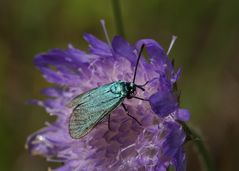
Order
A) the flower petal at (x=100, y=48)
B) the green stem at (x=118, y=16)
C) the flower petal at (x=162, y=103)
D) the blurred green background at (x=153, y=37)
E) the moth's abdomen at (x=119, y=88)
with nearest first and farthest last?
the flower petal at (x=162, y=103)
the moth's abdomen at (x=119, y=88)
the flower petal at (x=100, y=48)
the green stem at (x=118, y=16)
the blurred green background at (x=153, y=37)

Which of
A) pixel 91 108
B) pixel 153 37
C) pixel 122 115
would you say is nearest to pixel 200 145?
pixel 122 115

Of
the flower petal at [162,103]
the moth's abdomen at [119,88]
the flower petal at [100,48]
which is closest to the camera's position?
the flower petal at [162,103]

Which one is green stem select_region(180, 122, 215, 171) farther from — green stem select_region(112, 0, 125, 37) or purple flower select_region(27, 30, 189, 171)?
green stem select_region(112, 0, 125, 37)

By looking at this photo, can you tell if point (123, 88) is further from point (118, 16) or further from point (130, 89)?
point (118, 16)

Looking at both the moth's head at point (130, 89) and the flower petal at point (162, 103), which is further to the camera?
the moth's head at point (130, 89)

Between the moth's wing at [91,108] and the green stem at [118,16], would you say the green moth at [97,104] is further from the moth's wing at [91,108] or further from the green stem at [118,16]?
the green stem at [118,16]

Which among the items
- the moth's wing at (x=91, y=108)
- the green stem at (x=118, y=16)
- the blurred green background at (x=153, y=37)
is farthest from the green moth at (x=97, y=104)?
the blurred green background at (x=153, y=37)

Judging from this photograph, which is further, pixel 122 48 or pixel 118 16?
pixel 118 16
